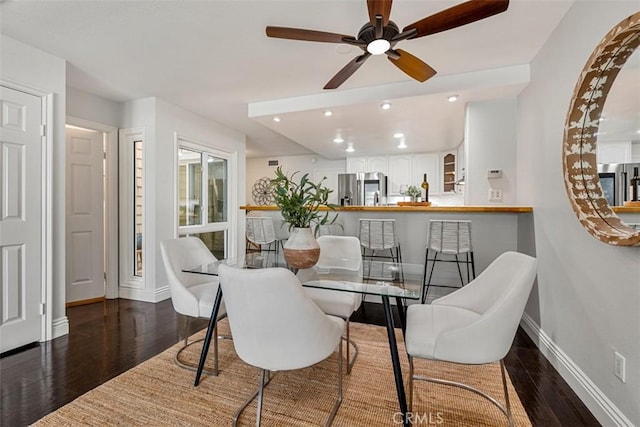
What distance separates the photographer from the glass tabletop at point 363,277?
155 centimetres

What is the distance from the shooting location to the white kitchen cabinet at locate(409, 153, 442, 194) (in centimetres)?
618

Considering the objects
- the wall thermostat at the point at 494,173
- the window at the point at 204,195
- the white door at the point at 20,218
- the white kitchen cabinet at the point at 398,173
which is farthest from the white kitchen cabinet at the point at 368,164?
the white door at the point at 20,218

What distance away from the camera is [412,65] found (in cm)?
213

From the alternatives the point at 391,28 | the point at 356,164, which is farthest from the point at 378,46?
the point at 356,164

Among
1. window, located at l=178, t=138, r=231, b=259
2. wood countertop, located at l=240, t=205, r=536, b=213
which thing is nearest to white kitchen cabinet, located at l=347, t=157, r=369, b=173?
window, located at l=178, t=138, r=231, b=259

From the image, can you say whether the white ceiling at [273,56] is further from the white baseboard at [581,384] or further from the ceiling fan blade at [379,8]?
Result: the white baseboard at [581,384]

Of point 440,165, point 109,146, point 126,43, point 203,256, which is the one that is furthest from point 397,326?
point 440,165

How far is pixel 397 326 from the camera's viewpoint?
2.80 meters

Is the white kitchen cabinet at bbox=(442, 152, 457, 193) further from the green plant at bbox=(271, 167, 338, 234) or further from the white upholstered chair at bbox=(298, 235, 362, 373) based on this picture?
the green plant at bbox=(271, 167, 338, 234)

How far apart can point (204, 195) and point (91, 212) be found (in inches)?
55.1

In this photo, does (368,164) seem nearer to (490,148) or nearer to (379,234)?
(490,148)

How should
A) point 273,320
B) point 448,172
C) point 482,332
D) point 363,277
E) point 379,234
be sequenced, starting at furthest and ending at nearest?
point 448,172
point 379,234
point 363,277
point 482,332
point 273,320

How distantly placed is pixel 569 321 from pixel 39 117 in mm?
4204

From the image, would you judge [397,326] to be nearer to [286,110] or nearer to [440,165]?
[286,110]
